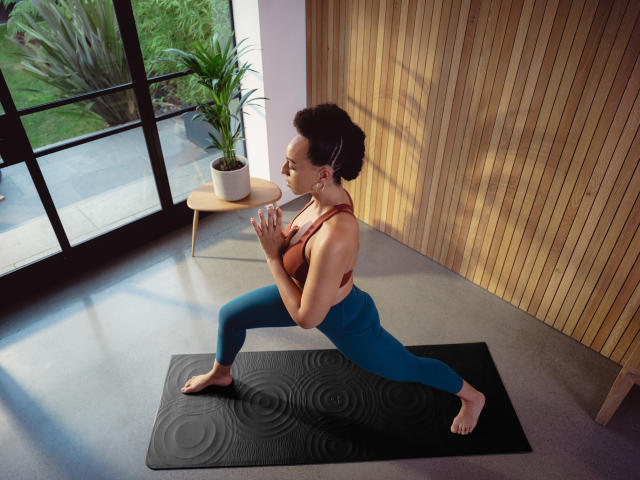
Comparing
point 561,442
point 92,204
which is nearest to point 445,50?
point 561,442

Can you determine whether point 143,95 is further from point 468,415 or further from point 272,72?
point 468,415

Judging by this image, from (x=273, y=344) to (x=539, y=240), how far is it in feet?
5.58

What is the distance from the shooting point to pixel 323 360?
2.76 metres

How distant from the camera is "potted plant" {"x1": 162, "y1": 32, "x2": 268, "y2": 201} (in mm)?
2953

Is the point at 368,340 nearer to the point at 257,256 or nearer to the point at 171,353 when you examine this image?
the point at 171,353

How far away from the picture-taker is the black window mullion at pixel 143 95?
2.99m

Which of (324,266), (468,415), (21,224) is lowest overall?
(468,415)

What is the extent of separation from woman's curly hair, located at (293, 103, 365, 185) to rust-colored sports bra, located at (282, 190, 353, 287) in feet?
0.53

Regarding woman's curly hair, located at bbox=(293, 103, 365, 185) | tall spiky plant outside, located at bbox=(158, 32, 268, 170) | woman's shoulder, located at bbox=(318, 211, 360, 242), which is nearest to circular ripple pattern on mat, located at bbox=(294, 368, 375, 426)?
woman's shoulder, located at bbox=(318, 211, 360, 242)

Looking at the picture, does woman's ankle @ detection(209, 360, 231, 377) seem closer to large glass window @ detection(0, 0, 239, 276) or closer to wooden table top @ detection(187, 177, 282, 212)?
wooden table top @ detection(187, 177, 282, 212)

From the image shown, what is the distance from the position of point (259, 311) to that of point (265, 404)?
71 centimetres

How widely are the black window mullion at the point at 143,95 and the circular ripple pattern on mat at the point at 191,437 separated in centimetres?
183

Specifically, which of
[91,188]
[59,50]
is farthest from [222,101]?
[91,188]

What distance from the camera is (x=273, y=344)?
2871 mm
